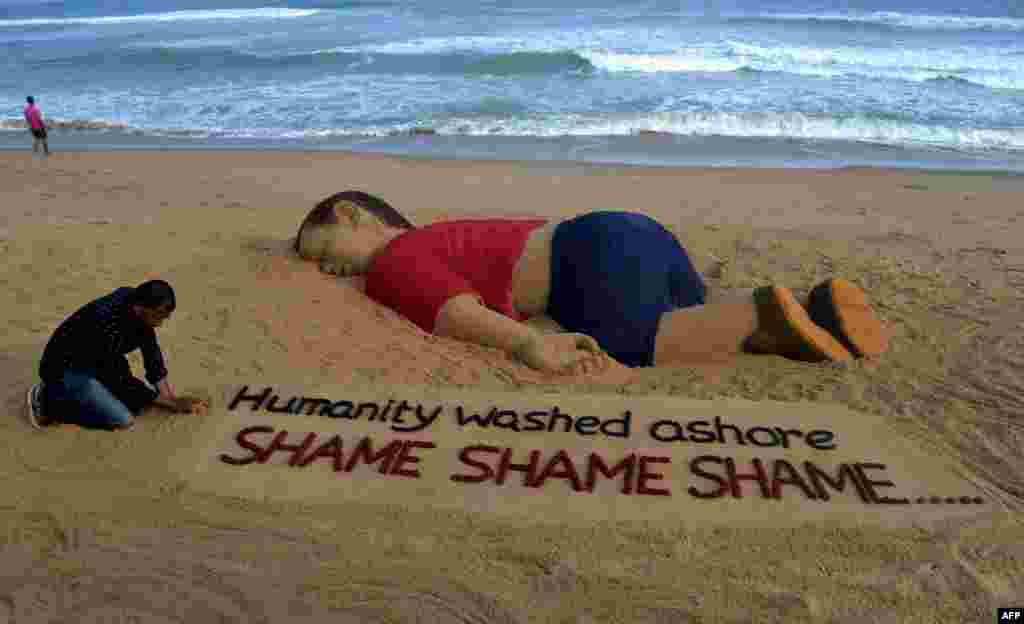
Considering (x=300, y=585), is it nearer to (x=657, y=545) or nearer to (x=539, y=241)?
(x=657, y=545)

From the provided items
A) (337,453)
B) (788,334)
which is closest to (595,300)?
(788,334)

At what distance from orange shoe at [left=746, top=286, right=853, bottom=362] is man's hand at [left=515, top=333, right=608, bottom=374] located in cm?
97

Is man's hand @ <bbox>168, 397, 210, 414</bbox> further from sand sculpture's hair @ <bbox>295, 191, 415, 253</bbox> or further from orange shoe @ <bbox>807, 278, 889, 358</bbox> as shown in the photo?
orange shoe @ <bbox>807, 278, 889, 358</bbox>

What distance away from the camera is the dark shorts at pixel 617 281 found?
5137mm

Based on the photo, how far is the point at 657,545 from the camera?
346 centimetres

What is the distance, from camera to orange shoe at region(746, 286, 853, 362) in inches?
197

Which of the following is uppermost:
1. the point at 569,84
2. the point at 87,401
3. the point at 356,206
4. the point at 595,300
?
A: the point at 569,84

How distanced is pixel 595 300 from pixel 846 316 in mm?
1576

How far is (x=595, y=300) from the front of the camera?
5.18 metres

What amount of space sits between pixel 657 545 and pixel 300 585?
148cm

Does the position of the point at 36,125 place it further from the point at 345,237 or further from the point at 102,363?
the point at 102,363

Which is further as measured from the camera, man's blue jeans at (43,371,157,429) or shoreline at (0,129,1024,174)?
shoreline at (0,129,1024,174)

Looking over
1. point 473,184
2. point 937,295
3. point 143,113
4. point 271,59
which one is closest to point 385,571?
point 937,295

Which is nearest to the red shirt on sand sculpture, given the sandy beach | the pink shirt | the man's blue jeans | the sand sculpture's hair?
the sandy beach
